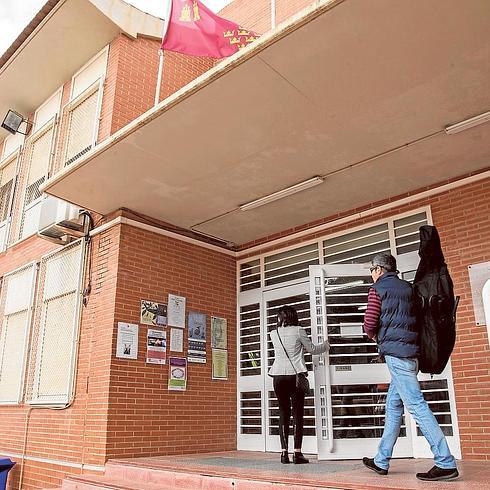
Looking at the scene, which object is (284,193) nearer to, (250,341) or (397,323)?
(250,341)

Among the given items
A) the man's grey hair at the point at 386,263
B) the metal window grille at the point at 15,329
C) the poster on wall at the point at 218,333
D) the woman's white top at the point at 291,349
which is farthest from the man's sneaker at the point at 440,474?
the metal window grille at the point at 15,329

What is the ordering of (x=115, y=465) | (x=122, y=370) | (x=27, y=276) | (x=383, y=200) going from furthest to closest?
(x=27, y=276) → (x=383, y=200) → (x=122, y=370) → (x=115, y=465)

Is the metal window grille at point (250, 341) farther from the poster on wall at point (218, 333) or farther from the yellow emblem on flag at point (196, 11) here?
the yellow emblem on flag at point (196, 11)

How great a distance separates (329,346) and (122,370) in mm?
2503

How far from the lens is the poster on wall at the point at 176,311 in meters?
6.86

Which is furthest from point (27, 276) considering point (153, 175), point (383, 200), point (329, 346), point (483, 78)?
point (483, 78)

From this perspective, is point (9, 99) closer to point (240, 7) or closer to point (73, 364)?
point (240, 7)

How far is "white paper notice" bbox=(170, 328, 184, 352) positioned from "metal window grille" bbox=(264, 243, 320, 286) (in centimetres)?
155

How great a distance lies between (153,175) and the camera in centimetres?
592

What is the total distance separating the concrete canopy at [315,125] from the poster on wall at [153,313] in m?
1.24

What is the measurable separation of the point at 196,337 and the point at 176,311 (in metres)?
0.50

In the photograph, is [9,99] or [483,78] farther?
[9,99]

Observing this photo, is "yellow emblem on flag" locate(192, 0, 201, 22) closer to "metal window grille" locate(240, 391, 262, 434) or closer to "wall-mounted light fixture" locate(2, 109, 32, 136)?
"metal window grille" locate(240, 391, 262, 434)

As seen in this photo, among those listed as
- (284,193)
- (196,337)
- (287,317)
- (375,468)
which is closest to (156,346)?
(196,337)
